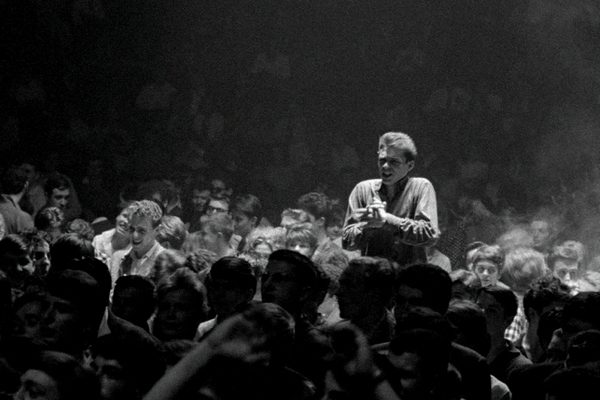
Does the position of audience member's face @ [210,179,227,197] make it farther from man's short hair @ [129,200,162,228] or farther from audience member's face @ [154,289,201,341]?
audience member's face @ [154,289,201,341]

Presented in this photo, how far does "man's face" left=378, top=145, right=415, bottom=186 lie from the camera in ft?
19.4

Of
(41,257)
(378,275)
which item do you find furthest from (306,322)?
(41,257)

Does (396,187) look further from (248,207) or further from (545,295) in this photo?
(248,207)

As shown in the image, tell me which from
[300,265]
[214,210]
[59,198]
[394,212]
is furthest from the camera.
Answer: [214,210]

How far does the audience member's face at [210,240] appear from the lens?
8664mm

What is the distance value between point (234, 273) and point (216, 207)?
23.5 feet

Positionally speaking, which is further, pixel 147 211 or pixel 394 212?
pixel 147 211

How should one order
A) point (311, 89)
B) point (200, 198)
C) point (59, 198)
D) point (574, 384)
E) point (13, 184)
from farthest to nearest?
point (311, 89) < point (200, 198) < point (59, 198) < point (13, 184) < point (574, 384)

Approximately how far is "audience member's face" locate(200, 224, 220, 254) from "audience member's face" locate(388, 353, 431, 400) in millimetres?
5921

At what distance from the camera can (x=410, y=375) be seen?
9.16 ft

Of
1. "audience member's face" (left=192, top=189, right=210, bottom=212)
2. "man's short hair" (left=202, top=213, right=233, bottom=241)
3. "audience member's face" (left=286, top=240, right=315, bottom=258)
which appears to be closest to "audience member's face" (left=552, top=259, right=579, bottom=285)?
"audience member's face" (left=286, top=240, right=315, bottom=258)

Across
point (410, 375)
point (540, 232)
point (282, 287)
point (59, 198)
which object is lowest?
point (410, 375)

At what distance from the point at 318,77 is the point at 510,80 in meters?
3.29

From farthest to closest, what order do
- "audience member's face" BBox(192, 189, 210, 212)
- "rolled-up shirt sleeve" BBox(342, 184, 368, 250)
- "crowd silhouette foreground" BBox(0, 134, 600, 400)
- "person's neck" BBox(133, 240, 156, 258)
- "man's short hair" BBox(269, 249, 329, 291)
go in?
"audience member's face" BBox(192, 189, 210, 212)
"person's neck" BBox(133, 240, 156, 258)
"rolled-up shirt sleeve" BBox(342, 184, 368, 250)
"man's short hair" BBox(269, 249, 329, 291)
"crowd silhouette foreground" BBox(0, 134, 600, 400)
